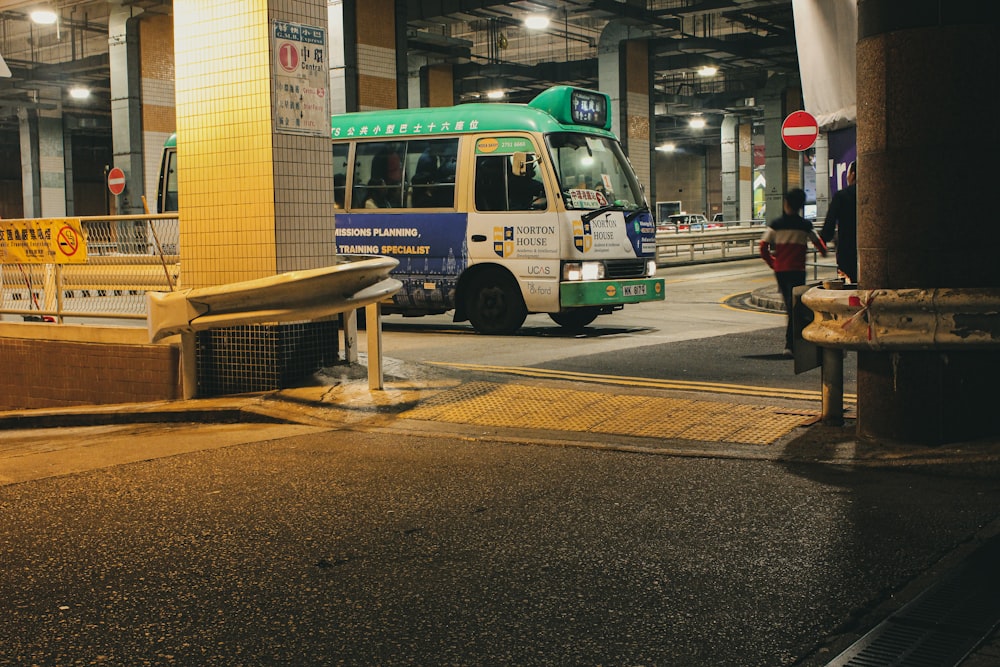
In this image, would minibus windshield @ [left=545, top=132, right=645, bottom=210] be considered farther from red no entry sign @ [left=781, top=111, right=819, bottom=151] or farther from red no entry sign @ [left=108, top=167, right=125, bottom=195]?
red no entry sign @ [left=108, top=167, right=125, bottom=195]

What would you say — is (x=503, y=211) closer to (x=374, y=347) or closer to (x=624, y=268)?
(x=624, y=268)

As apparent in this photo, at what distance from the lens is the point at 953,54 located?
561cm

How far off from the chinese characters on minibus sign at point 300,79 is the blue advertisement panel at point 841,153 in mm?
7110

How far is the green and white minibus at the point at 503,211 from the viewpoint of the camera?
13.3 meters

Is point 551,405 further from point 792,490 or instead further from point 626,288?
point 626,288

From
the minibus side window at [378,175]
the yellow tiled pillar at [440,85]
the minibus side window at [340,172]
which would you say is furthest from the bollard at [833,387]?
the yellow tiled pillar at [440,85]

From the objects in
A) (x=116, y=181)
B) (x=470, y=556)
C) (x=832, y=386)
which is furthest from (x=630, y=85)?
(x=470, y=556)

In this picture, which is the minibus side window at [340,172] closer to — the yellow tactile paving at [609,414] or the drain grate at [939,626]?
the yellow tactile paving at [609,414]

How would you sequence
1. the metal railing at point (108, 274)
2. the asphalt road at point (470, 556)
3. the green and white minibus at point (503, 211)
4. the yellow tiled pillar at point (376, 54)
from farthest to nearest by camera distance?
1. the yellow tiled pillar at point (376, 54)
2. the green and white minibus at point (503, 211)
3. the metal railing at point (108, 274)
4. the asphalt road at point (470, 556)

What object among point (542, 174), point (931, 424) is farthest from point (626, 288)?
point (931, 424)

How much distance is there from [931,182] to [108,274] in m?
7.52

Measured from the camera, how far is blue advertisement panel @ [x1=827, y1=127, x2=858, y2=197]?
13366 mm

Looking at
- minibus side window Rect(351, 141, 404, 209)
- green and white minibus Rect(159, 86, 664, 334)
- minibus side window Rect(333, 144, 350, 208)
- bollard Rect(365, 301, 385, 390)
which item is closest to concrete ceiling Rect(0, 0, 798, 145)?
minibus side window Rect(333, 144, 350, 208)

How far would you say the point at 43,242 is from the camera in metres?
10.7
